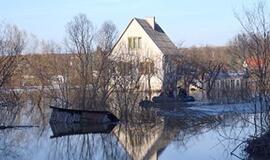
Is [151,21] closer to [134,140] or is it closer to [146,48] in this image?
[146,48]

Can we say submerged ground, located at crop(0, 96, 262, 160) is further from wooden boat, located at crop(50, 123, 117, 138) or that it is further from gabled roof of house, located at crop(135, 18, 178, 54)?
gabled roof of house, located at crop(135, 18, 178, 54)

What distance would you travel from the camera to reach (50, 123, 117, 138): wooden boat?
2316cm

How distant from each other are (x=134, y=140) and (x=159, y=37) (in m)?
40.7

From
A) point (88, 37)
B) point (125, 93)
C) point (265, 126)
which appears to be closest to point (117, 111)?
point (125, 93)

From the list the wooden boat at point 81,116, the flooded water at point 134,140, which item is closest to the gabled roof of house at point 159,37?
the flooded water at point 134,140

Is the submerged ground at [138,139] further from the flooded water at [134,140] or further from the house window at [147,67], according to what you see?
the house window at [147,67]

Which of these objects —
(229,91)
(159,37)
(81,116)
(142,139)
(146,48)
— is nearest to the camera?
(142,139)

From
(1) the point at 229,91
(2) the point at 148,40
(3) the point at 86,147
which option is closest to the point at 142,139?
(3) the point at 86,147

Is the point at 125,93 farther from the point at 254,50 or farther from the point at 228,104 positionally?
the point at 254,50

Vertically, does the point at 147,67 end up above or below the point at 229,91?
above

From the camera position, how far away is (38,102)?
37.8m

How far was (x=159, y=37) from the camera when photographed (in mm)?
60625

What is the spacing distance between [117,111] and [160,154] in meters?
13.1

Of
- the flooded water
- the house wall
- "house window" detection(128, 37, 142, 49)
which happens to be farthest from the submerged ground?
"house window" detection(128, 37, 142, 49)
